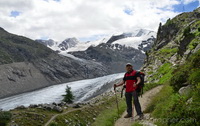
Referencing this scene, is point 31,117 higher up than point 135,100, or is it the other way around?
point 135,100

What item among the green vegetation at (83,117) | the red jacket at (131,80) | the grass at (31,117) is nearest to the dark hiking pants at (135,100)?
the red jacket at (131,80)

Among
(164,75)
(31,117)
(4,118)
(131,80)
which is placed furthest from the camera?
(164,75)

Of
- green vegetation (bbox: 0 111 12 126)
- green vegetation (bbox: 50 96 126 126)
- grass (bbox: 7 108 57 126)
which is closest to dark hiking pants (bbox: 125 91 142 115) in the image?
green vegetation (bbox: 50 96 126 126)

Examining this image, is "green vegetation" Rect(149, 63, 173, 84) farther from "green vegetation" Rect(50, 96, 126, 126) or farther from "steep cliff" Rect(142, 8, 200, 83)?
"green vegetation" Rect(50, 96, 126, 126)

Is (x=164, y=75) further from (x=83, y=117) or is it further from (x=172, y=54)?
(x=172, y=54)

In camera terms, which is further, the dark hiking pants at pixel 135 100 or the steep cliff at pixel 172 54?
the steep cliff at pixel 172 54

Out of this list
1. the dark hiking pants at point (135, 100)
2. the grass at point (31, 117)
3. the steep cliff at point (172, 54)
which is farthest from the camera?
the steep cliff at point (172, 54)

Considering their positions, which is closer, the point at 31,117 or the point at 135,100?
the point at 135,100

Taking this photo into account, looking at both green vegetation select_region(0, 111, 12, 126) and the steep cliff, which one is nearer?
green vegetation select_region(0, 111, 12, 126)

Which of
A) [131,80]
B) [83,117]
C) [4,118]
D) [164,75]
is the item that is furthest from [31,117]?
[164,75]

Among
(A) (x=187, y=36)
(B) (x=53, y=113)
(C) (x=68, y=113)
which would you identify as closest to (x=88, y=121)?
(C) (x=68, y=113)

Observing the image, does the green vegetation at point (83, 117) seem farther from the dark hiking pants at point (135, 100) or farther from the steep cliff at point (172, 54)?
the steep cliff at point (172, 54)

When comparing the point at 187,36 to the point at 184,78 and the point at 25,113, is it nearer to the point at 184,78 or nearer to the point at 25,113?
the point at 184,78

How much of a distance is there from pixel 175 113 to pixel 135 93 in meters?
4.28
